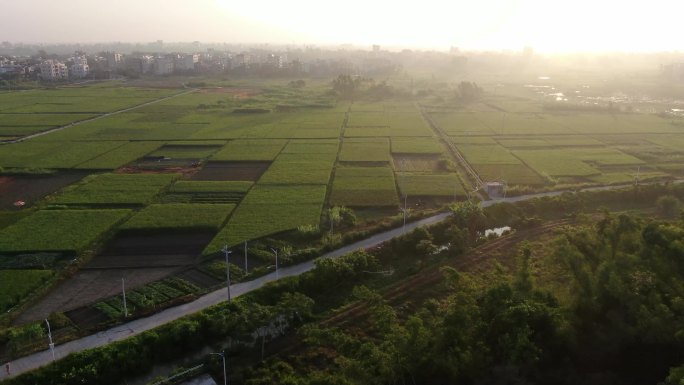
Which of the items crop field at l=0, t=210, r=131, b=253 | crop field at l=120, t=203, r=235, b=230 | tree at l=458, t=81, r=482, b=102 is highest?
tree at l=458, t=81, r=482, b=102

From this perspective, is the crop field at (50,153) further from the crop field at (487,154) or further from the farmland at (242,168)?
the crop field at (487,154)

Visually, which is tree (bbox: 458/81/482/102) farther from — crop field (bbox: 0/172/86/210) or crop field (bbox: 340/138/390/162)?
crop field (bbox: 0/172/86/210)

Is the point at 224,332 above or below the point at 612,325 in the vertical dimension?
below

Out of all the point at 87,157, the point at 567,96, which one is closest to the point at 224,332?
the point at 87,157

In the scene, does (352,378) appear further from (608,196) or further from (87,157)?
(87,157)

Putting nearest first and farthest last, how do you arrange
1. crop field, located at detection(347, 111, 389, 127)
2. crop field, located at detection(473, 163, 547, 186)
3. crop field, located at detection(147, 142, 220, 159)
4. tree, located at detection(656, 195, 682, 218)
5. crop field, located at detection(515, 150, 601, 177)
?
tree, located at detection(656, 195, 682, 218) < crop field, located at detection(473, 163, 547, 186) < crop field, located at detection(515, 150, 601, 177) < crop field, located at detection(147, 142, 220, 159) < crop field, located at detection(347, 111, 389, 127)

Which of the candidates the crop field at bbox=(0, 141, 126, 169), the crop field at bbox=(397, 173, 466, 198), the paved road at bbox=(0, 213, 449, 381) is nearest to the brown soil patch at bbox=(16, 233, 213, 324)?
the paved road at bbox=(0, 213, 449, 381)

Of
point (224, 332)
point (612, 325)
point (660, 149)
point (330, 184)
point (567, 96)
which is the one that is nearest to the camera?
point (612, 325)
